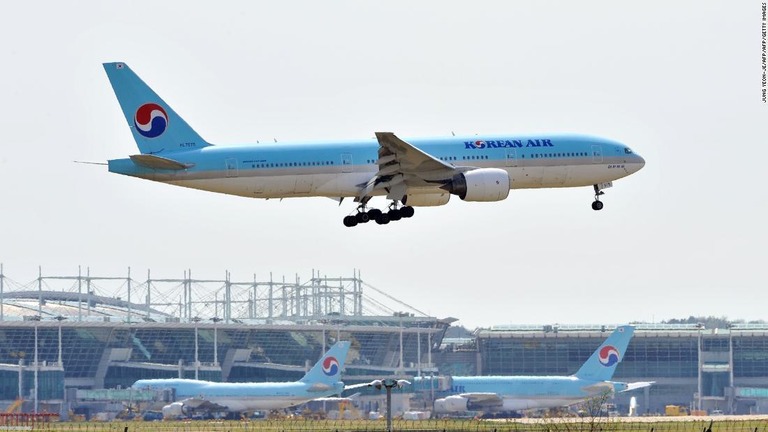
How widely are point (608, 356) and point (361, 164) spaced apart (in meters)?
Answer: 51.9

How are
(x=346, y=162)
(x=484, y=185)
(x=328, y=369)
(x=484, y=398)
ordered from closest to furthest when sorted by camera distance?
(x=484, y=185)
(x=346, y=162)
(x=328, y=369)
(x=484, y=398)

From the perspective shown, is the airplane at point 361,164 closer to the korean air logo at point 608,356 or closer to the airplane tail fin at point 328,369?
the airplane tail fin at point 328,369

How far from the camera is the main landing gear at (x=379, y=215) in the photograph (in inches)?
3627

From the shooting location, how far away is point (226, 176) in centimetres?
8775

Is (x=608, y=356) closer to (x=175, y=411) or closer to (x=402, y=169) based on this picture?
(x=175, y=411)

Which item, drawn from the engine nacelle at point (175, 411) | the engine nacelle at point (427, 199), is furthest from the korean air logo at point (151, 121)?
the engine nacelle at point (175, 411)

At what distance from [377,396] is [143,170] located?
78.8 metres

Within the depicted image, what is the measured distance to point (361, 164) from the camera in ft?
294

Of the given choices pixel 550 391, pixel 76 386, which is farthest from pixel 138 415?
pixel 76 386

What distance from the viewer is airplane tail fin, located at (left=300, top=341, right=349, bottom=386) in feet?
429

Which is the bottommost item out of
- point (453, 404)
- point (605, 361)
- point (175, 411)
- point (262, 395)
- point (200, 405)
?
point (175, 411)

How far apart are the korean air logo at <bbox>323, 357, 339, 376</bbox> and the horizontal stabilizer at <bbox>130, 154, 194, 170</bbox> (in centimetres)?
4700

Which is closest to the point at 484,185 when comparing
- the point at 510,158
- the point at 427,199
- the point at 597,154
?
the point at 510,158

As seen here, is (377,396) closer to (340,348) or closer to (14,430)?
(340,348)
